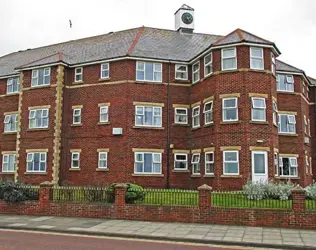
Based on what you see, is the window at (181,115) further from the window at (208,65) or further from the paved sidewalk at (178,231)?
the paved sidewalk at (178,231)

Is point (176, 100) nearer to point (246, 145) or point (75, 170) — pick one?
point (246, 145)

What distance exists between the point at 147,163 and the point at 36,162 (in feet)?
27.5

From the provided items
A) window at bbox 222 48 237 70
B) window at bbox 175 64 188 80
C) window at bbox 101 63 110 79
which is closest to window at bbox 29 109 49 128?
window at bbox 101 63 110 79

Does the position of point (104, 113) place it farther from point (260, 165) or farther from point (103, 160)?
point (260, 165)

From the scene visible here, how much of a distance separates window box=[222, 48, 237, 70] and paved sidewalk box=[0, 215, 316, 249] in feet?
39.8

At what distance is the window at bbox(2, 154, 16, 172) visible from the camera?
3044 centimetres

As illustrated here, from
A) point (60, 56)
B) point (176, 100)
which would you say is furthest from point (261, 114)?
point (60, 56)

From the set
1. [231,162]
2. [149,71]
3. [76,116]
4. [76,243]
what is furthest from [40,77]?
[76,243]

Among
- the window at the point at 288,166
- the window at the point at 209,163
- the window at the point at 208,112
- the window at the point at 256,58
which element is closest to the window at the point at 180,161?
the window at the point at 209,163

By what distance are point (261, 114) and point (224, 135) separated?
2582 mm

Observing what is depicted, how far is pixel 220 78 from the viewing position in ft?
77.2

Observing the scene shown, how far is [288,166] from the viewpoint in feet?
90.5

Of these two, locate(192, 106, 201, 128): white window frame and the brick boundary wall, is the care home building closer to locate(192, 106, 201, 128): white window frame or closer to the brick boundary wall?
locate(192, 106, 201, 128): white window frame

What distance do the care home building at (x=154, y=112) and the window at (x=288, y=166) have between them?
7 cm
